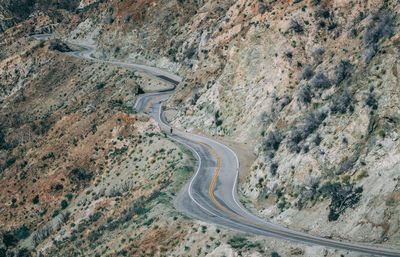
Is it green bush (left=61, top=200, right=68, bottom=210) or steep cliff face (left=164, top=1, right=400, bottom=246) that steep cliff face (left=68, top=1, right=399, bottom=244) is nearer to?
steep cliff face (left=164, top=1, right=400, bottom=246)

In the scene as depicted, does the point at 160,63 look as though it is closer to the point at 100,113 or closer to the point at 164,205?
the point at 100,113

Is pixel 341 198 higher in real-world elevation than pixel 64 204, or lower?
higher

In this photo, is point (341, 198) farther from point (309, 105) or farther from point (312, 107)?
point (309, 105)

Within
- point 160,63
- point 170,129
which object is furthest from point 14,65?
point 170,129

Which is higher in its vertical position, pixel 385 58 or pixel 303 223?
pixel 385 58

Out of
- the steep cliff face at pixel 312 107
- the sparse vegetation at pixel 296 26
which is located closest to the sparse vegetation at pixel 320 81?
the steep cliff face at pixel 312 107

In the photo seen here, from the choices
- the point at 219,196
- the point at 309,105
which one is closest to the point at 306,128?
the point at 309,105

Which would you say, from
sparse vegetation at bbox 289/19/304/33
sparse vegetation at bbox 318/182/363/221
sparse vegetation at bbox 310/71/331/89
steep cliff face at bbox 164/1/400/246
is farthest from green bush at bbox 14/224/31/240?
sparse vegetation at bbox 289/19/304/33
